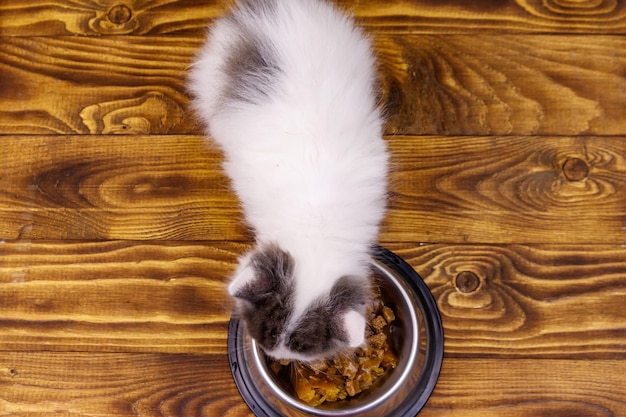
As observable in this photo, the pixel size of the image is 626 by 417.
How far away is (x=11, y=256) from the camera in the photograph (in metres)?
1.61

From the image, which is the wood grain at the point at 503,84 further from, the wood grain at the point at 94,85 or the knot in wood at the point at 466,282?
the wood grain at the point at 94,85

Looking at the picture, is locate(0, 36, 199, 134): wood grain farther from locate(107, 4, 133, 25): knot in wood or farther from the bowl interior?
the bowl interior

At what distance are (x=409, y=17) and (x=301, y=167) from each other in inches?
27.7

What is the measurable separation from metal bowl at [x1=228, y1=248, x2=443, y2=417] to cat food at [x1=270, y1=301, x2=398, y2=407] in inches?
0.8

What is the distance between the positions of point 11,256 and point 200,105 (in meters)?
0.72

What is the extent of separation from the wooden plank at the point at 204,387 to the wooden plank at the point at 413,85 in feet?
2.22

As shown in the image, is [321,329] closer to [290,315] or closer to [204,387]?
[290,315]

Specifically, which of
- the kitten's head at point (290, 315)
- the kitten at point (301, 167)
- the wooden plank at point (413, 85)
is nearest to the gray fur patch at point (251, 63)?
the kitten at point (301, 167)

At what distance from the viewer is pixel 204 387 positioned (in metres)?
1.54

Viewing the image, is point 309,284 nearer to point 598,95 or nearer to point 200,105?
point 200,105

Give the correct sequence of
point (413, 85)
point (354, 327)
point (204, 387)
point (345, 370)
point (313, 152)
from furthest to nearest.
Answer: point (413, 85) → point (204, 387) → point (345, 370) → point (313, 152) → point (354, 327)

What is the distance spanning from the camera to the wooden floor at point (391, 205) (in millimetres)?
1546

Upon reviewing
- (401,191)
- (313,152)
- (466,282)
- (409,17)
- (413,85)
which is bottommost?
(466,282)

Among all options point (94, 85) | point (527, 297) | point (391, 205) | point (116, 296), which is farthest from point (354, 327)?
point (94, 85)
